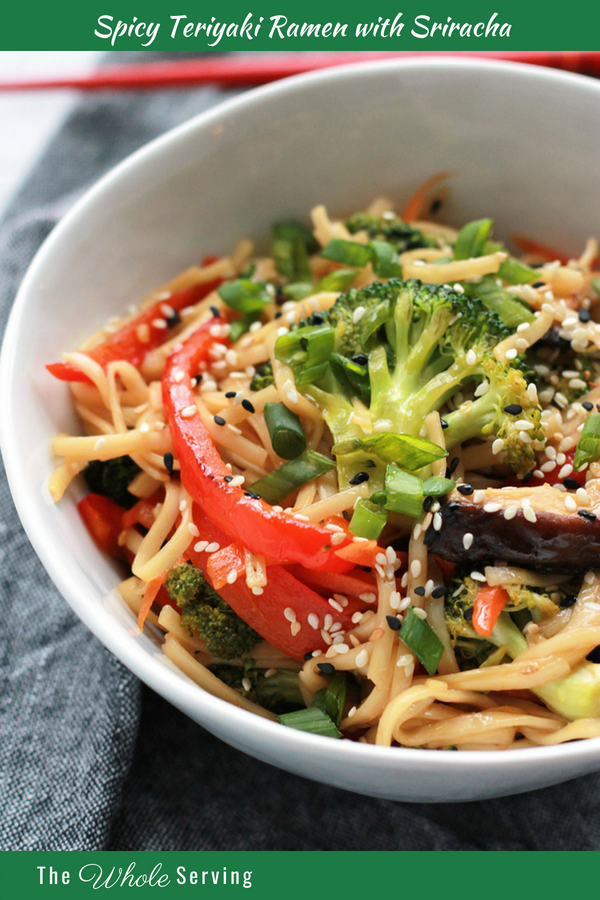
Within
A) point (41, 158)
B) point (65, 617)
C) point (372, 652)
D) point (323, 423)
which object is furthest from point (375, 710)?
point (41, 158)

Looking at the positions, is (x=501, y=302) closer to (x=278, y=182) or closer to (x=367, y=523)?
(x=367, y=523)

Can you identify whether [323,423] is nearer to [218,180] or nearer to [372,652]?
[372,652]

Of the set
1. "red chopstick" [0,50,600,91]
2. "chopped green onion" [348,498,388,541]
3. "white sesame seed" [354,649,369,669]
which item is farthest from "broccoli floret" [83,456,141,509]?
"red chopstick" [0,50,600,91]

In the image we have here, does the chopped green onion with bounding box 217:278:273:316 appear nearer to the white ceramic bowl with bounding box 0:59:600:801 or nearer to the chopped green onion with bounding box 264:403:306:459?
the white ceramic bowl with bounding box 0:59:600:801

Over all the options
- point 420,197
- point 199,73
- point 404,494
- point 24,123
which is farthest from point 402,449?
point 24,123

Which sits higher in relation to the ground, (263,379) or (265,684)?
(263,379)

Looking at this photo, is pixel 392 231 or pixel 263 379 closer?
pixel 263 379

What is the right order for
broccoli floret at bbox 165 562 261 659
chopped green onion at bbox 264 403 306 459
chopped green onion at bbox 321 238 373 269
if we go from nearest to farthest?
broccoli floret at bbox 165 562 261 659 < chopped green onion at bbox 264 403 306 459 < chopped green onion at bbox 321 238 373 269

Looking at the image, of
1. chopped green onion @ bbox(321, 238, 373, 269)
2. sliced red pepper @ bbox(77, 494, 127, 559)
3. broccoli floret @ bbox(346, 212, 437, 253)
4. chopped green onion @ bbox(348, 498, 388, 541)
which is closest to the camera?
chopped green onion @ bbox(348, 498, 388, 541)
